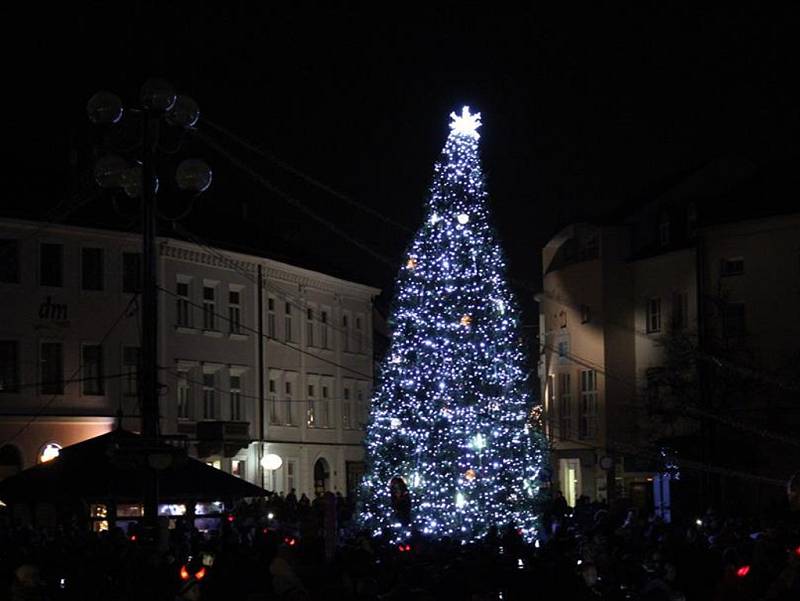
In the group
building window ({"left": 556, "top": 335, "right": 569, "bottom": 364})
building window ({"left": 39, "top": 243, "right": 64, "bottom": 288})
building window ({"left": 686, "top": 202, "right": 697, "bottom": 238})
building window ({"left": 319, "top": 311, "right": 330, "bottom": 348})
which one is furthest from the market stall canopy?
building window ({"left": 556, "top": 335, "right": 569, "bottom": 364})

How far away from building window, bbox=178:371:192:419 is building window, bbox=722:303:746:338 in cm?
1745

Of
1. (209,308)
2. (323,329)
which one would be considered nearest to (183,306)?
(209,308)

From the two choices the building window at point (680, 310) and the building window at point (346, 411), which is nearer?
the building window at point (680, 310)

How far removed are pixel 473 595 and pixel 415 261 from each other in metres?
21.5

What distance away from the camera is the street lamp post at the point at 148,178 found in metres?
20.2

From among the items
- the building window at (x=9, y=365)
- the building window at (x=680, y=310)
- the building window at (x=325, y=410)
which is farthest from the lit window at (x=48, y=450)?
the building window at (x=680, y=310)

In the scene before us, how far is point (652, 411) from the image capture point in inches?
2041

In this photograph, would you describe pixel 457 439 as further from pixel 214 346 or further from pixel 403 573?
pixel 214 346

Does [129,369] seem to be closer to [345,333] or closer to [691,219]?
[345,333]

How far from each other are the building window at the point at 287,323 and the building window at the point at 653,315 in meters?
12.8

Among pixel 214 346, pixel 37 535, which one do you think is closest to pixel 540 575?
pixel 37 535

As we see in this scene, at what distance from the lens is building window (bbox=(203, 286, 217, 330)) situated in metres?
54.5

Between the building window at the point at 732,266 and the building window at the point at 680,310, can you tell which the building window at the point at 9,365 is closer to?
the building window at the point at 680,310

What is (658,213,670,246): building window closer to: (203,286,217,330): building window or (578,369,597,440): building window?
(578,369,597,440): building window
